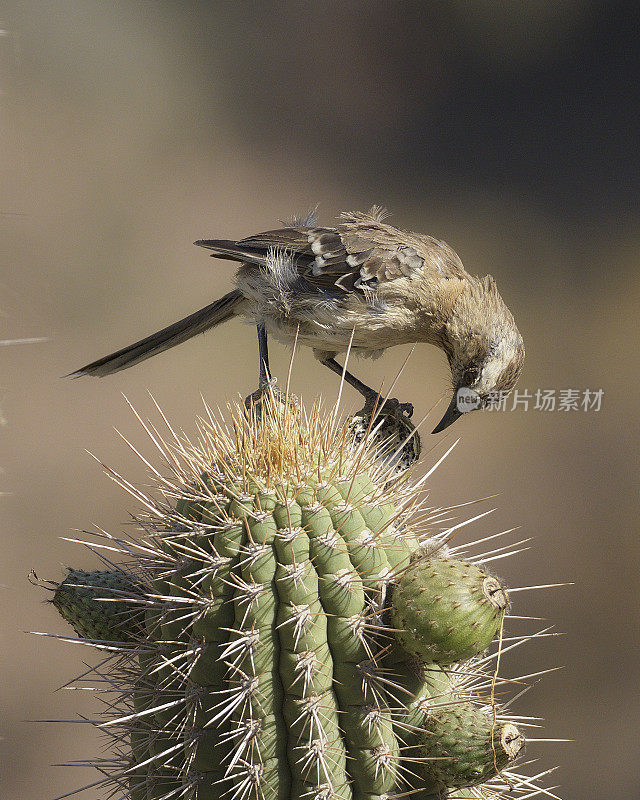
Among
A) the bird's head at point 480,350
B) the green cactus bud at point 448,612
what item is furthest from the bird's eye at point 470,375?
the green cactus bud at point 448,612

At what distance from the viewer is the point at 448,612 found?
0.77 meters

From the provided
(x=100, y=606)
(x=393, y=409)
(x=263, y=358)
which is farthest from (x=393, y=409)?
(x=100, y=606)

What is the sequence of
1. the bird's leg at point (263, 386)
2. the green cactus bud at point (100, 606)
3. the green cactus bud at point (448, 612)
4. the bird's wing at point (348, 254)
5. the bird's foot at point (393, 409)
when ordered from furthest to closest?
the bird's wing at point (348, 254) < the bird's foot at point (393, 409) < the bird's leg at point (263, 386) < the green cactus bud at point (100, 606) < the green cactus bud at point (448, 612)

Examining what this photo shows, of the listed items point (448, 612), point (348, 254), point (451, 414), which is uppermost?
point (348, 254)

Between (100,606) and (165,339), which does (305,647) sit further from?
(165,339)

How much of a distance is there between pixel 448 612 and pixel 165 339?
1154mm

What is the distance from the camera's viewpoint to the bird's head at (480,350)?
5.41 ft

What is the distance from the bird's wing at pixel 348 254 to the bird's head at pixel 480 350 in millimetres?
122

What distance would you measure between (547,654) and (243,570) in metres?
2.67

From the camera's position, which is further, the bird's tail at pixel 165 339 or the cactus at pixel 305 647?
the bird's tail at pixel 165 339

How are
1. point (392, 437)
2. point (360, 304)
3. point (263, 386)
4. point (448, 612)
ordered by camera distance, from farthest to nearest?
point (360, 304)
point (263, 386)
point (392, 437)
point (448, 612)

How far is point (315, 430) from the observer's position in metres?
0.97

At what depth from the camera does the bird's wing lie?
5.76 ft

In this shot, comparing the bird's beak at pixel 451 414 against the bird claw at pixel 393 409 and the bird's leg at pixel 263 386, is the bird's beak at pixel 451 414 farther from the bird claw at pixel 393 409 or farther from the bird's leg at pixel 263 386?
the bird's leg at pixel 263 386
